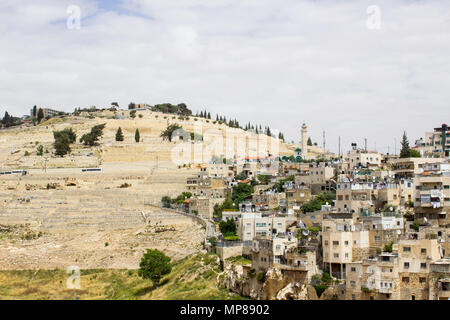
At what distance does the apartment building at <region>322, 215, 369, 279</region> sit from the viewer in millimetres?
28438

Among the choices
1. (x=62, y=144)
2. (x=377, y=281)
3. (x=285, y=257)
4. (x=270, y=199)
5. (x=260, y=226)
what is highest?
(x=62, y=144)

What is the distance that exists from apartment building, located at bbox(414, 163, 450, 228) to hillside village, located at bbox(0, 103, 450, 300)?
0.07 metres

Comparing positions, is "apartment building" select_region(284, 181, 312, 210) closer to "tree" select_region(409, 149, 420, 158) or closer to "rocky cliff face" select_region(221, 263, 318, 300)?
"tree" select_region(409, 149, 420, 158)

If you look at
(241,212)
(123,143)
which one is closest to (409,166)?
(241,212)

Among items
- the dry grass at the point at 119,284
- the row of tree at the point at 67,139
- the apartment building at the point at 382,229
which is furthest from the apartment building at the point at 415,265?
the row of tree at the point at 67,139

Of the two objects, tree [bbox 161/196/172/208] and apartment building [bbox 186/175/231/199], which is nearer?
apartment building [bbox 186/175/231/199]

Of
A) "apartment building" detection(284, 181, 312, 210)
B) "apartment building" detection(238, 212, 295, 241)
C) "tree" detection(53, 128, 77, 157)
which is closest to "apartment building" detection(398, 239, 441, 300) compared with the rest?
"apartment building" detection(238, 212, 295, 241)

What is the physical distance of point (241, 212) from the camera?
40.9m

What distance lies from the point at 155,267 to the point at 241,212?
24.3 ft

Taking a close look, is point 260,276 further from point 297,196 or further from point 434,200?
point 297,196

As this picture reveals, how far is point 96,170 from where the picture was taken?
6838cm

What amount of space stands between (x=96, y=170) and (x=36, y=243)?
21424mm

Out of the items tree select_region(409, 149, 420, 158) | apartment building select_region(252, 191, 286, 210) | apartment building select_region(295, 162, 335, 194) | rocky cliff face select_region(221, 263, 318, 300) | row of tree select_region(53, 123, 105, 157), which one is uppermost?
row of tree select_region(53, 123, 105, 157)

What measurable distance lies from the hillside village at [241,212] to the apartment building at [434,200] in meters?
0.07
